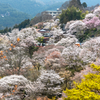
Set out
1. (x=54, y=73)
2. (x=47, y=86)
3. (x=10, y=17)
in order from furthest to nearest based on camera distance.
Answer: (x=10, y=17) → (x=54, y=73) → (x=47, y=86)

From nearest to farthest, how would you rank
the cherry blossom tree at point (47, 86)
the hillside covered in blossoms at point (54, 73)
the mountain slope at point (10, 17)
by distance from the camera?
the hillside covered in blossoms at point (54, 73), the cherry blossom tree at point (47, 86), the mountain slope at point (10, 17)

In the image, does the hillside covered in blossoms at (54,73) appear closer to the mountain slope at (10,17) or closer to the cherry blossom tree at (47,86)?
the cherry blossom tree at (47,86)

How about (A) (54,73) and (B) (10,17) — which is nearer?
(A) (54,73)

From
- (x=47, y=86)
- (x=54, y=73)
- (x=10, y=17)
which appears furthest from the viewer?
(x=10, y=17)

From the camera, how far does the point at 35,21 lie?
7519cm

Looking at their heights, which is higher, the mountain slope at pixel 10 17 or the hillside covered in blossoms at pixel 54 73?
the mountain slope at pixel 10 17

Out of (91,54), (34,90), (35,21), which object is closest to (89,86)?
(34,90)

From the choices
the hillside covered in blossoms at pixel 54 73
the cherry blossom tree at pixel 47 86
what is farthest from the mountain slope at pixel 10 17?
the cherry blossom tree at pixel 47 86

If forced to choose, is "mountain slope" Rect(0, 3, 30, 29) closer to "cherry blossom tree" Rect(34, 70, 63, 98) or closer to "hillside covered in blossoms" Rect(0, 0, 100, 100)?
"hillside covered in blossoms" Rect(0, 0, 100, 100)

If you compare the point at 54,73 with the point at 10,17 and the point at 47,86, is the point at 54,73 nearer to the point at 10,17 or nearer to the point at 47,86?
the point at 47,86

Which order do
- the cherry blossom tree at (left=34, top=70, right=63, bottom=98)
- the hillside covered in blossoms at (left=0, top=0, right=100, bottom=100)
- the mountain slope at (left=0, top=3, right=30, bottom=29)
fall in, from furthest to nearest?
1. the mountain slope at (left=0, top=3, right=30, bottom=29)
2. the cherry blossom tree at (left=34, top=70, right=63, bottom=98)
3. the hillside covered in blossoms at (left=0, top=0, right=100, bottom=100)

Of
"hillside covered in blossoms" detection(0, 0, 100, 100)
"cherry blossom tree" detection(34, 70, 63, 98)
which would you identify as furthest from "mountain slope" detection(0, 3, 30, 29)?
"cherry blossom tree" detection(34, 70, 63, 98)

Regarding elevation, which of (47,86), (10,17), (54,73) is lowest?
(47,86)

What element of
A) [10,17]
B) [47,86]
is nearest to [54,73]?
[47,86]
